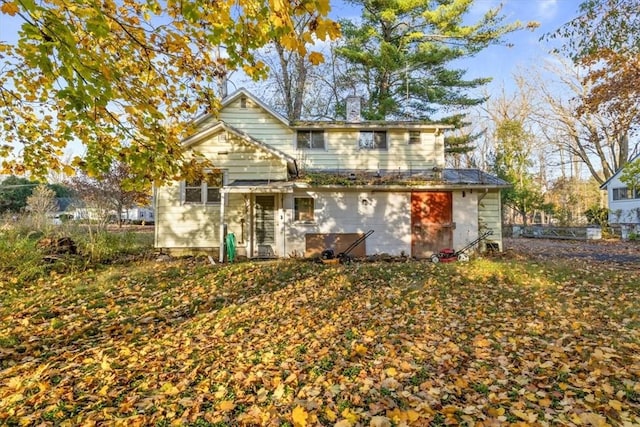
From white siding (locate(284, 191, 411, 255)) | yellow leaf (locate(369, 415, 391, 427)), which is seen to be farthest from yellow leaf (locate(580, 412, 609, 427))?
white siding (locate(284, 191, 411, 255))

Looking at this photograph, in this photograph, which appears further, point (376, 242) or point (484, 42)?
point (484, 42)

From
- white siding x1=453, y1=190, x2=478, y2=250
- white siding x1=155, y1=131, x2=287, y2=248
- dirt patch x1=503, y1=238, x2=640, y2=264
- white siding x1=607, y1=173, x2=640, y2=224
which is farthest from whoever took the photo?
white siding x1=607, y1=173, x2=640, y2=224

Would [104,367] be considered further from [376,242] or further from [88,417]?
[376,242]

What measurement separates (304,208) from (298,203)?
0.90 feet

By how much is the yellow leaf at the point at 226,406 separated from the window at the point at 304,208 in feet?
30.1

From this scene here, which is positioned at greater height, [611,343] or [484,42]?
[484,42]

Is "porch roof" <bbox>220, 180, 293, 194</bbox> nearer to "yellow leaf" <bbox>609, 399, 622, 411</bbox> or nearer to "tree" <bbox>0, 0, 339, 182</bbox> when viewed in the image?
"tree" <bbox>0, 0, 339, 182</bbox>

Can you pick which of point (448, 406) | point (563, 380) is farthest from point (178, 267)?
point (563, 380)

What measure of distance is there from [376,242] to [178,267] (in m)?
6.61

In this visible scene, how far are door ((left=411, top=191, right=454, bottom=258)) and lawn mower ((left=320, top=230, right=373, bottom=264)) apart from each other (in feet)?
5.76

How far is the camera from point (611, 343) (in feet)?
15.3

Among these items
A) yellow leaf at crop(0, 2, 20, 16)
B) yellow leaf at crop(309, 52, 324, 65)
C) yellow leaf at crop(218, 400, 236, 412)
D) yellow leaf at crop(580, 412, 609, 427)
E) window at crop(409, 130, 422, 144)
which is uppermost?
window at crop(409, 130, 422, 144)

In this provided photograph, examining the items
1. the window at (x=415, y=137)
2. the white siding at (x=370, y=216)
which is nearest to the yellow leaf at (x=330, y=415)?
the white siding at (x=370, y=216)

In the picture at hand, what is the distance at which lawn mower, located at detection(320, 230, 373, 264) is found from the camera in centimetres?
1111
